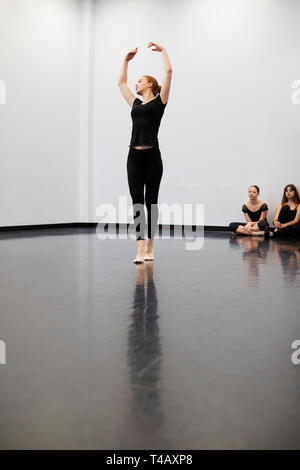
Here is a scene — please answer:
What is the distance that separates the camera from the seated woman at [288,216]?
5852mm

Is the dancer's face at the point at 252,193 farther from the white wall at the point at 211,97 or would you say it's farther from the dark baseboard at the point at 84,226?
the dark baseboard at the point at 84,226

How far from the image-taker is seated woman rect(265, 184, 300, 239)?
230 inches

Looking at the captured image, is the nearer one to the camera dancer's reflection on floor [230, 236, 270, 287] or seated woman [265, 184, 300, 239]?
dancer's reflection on floor [230, 236, 270, 287]

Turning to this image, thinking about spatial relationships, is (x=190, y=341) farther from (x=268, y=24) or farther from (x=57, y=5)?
(x=57, y=5)

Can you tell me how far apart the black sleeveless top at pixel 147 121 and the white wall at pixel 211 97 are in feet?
11.3

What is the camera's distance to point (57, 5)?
6.96m

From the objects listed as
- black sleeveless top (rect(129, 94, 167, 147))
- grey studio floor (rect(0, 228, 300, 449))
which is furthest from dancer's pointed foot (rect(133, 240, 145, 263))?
black sleeveless top (rect(129, 94, 167, 147))

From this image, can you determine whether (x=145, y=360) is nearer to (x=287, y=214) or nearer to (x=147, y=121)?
(x=147, y=121)

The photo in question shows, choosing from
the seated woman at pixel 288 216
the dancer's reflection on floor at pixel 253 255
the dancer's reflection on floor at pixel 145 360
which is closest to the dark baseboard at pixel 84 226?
the seated woman at pixel 288 216

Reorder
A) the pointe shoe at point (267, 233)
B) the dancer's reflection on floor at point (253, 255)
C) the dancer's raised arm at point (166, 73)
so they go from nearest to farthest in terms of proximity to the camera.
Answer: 1. the dancer's reflection on floor at point (253, 255)
2. the dancer's raised arm at point (166, 73)
3. the pointe shoe at point (267, 233)

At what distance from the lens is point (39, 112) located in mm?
6680

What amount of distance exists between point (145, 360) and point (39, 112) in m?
5.82

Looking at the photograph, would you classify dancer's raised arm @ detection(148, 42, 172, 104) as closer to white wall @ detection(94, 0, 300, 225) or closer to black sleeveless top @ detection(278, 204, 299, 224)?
black sleeveless top @ detection(278, 204, 299, 224)

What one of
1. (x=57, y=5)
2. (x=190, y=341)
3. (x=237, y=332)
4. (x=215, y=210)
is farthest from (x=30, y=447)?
(x=57, y=5)
